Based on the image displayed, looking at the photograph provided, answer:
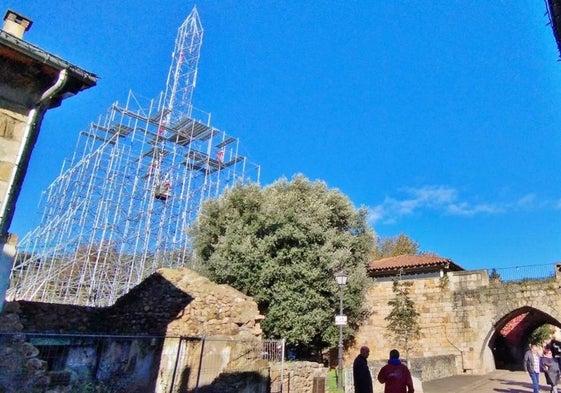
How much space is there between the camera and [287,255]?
15.6 metres

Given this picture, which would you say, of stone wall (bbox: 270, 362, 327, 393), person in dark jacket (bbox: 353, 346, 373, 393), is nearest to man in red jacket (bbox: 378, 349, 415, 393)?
person in dark jacket (bbox: 353, 346, 373, 393)

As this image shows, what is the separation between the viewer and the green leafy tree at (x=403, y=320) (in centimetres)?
1800

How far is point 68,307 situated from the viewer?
1152 centimetres

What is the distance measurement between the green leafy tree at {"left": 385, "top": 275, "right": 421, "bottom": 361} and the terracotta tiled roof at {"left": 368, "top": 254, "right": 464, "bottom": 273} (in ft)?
3.96

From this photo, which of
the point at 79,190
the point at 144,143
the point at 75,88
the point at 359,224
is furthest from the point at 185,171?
the point at 75,88

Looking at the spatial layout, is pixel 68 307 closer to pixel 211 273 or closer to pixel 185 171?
pixel 211 273

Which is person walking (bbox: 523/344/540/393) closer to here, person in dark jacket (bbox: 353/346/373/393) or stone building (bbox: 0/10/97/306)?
person in dark jacket (bbox: 353/346/373/393)

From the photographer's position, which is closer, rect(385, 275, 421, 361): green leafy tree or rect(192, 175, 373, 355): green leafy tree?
rect(192, 175, 373, 355): green leafy tree

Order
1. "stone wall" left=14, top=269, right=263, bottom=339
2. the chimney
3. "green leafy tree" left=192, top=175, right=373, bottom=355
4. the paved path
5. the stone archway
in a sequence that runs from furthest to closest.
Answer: the stone archway → "green leafy tree" left=192, top=175, right=373, bottom=355 → the paved path → "stone wall" left=14, top=269, right=263, bottom=339 → the chimney

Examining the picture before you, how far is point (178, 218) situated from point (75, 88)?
67.7 ft

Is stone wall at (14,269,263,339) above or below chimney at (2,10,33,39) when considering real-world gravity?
below

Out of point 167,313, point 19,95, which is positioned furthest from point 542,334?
point 19,95

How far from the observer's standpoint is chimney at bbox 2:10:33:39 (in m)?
5.21

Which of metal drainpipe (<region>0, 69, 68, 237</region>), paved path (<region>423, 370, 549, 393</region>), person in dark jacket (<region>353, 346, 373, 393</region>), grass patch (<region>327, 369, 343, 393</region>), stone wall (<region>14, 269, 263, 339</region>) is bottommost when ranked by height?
grass patch (<region>327, 369, 343, 393</region>)
